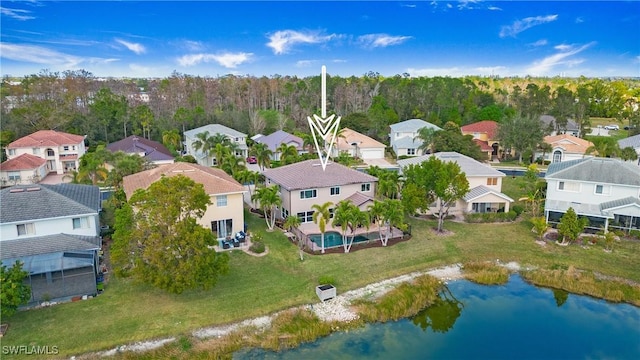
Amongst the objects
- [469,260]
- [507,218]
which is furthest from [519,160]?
[469,260]

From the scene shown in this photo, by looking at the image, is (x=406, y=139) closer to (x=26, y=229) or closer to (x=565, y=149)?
(x=565, y=149)

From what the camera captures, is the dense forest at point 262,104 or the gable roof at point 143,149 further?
the dense forest at point 262,104

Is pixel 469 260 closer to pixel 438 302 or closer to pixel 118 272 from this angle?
pixel 438 302

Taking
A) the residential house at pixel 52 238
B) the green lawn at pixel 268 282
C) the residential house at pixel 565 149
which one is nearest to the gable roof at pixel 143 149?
the green lawn at pixel 268 282

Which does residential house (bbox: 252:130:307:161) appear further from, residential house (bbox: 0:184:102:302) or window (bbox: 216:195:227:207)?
residential house (bbox: 0:184:102:302)

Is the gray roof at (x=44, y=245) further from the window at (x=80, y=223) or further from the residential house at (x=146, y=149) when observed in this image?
the residential house at (x=146, y=149)
